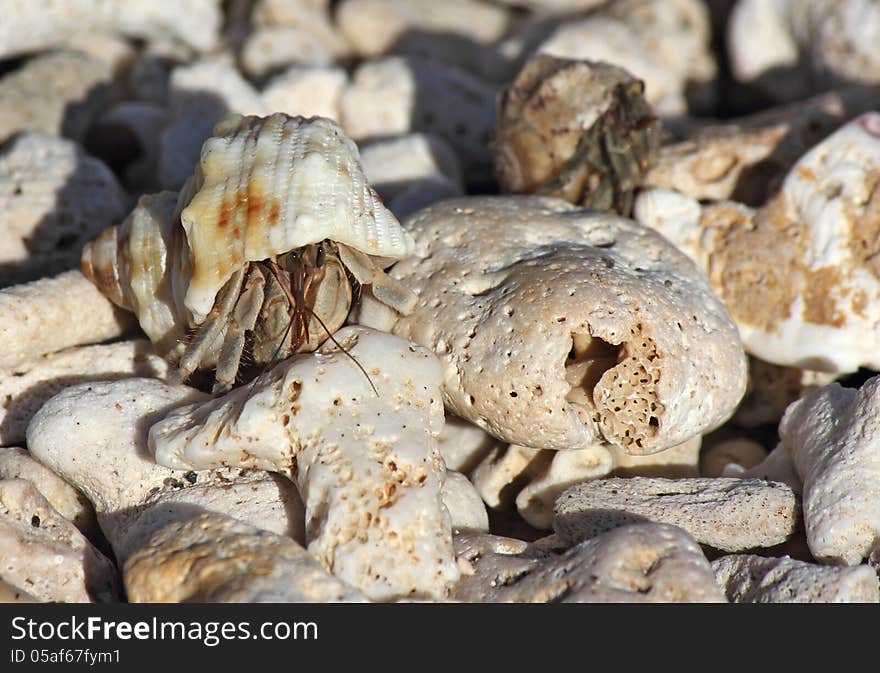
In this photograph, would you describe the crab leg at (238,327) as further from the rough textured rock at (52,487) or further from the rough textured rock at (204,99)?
the rough textured rock at (204,99)

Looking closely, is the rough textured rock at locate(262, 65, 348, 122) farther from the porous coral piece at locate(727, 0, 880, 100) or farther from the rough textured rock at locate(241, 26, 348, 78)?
the porous coral piece at locate(727, 0, 880, 100)

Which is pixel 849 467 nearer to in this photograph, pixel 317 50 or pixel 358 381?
pixel 358 381

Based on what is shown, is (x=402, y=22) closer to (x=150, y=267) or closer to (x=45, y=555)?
(x=150, y=267)

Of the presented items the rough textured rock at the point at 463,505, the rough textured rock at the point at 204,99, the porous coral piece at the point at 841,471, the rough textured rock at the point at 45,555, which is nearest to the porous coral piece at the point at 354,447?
the rough textured rock at the point at 463,505

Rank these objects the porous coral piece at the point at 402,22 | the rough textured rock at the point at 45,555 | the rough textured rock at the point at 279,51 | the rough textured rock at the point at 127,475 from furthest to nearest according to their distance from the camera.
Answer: the porous coral piece at the point at 402,22
the rough textured rock at the point at 279,51
the rough textured rock at the point at 127,475
the rough textured rock at the point at 45,555

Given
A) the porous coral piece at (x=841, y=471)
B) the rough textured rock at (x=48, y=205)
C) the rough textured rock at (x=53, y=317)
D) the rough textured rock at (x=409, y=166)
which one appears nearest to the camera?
the porous coral piece at (x=841, y=471)

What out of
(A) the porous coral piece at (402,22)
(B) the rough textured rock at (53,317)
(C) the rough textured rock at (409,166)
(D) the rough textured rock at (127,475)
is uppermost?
(A) the porous coral piece at (402,22)
